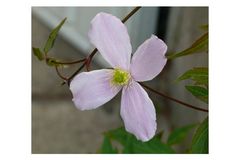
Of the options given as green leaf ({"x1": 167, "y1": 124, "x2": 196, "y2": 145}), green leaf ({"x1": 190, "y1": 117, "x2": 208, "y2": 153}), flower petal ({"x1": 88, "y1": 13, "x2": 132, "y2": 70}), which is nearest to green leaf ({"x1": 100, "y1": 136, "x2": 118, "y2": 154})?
green leaf ({"x1": 167, "y1": 124, "x2": 196, "y2": 145})

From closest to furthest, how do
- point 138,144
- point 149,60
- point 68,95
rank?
point 149,60 → point 138,144 → point 68,95

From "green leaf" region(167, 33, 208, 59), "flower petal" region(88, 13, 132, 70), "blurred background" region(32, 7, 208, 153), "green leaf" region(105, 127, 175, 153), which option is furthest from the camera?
"blurred background" region(32, 7, 208, 153)

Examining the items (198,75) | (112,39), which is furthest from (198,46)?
(112,39)

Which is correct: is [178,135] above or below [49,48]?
below

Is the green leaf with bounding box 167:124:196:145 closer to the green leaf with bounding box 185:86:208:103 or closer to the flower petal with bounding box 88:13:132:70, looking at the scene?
the green leaf with bounding box 185:86:208:103

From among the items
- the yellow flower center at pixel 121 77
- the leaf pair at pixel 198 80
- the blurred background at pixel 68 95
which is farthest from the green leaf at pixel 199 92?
the blurred background at pixel 68 95

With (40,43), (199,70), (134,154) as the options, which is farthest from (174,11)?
(199,70)

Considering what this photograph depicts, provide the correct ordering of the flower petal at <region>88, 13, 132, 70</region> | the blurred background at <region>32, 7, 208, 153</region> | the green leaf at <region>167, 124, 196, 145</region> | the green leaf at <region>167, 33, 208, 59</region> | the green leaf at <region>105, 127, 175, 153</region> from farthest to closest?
the blurred background at <region>32, 7, 208, 153</region>
the green leaf at <region>167, 124, 196, 145</region>
the green leaf at <region>105, 127, 175, 153</region>
the green leaf at <region>167, 33, 208, 59</region>
the flower petal at <region>88, 13, 132, 70</region>

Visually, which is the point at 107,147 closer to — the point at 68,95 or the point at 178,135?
the point at 178,135
